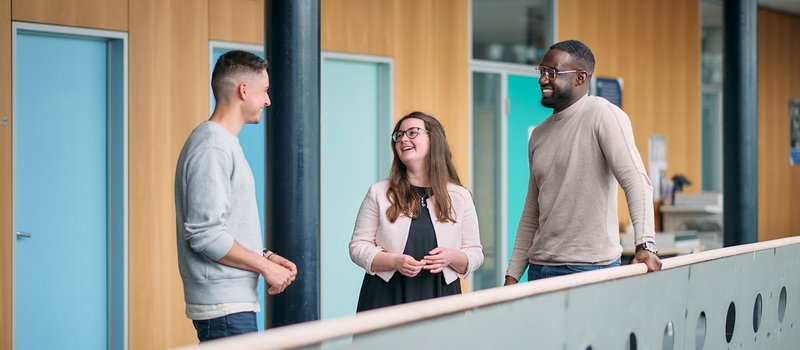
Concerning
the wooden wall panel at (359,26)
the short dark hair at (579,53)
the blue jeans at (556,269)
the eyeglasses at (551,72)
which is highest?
the wooden wall panel at (359,26)

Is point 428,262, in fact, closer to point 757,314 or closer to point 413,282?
point 413,282

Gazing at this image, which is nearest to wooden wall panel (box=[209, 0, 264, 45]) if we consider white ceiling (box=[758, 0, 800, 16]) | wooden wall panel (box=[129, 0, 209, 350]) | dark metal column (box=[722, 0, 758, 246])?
wooden wall panel (box=[129, 0, 209, 350])

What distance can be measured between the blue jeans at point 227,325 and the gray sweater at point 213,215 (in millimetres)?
44

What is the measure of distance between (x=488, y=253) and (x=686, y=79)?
3.28 metres

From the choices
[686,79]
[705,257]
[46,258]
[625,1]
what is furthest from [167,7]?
[686,79]

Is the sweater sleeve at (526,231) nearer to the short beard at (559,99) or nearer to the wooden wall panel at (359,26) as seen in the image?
the short beard at (559,99)

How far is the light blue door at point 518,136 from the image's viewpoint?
7461mm

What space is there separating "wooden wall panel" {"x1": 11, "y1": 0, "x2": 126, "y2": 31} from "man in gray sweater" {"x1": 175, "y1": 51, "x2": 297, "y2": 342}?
2.21m

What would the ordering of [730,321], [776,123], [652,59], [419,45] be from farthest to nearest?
[776,123] → [652,59] → [419,45] → [730,321]

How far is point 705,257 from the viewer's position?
3328 millimetres

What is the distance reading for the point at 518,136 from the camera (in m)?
7.51

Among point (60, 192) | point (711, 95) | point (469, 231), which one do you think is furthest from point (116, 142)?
point (711, 95)

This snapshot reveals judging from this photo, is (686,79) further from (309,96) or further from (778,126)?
(309,96)

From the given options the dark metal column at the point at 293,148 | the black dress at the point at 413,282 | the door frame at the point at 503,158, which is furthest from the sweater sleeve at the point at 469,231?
the door frame at the point at 503,158
